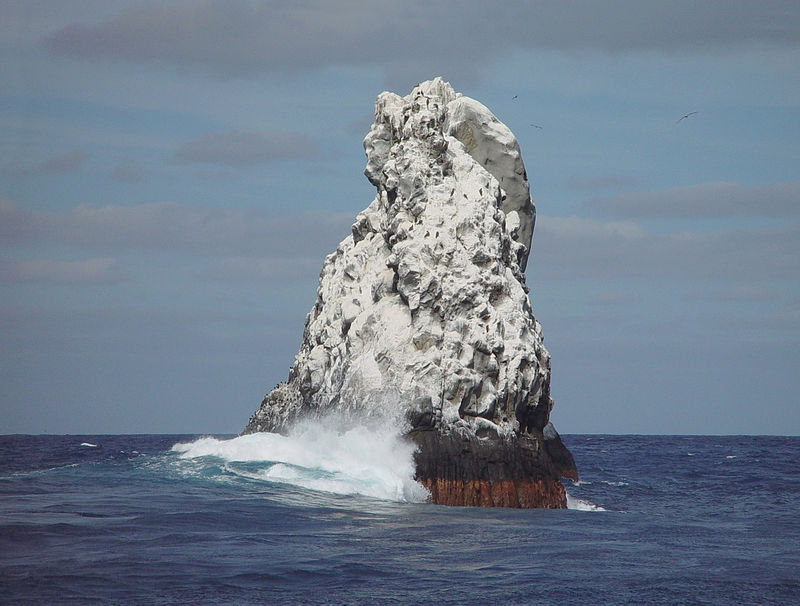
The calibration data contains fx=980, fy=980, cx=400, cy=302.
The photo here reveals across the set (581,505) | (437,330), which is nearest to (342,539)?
(437,330)

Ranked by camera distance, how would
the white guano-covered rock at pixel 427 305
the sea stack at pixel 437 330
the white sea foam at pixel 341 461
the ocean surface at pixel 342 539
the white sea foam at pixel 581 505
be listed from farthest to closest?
the white sea foam at pixel 581 505
the white guano-covered rock at pixel 427 305
the sea stack at pixel 437 330
the white sea foam at pixel 341 461
the ocean surface at pixel 342 539

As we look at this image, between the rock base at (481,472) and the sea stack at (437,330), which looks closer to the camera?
the rock base at (481,472)

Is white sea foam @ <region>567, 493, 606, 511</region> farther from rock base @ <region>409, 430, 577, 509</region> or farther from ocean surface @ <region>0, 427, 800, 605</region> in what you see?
rock base @ <region>409, 430, 577, 509</region>

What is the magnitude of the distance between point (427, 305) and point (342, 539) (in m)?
11.4

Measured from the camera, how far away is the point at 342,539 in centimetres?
2011

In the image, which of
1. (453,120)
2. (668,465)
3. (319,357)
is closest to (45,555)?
(319,357)

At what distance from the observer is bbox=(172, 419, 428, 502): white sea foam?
27.4m

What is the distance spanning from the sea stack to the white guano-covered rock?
4 cm

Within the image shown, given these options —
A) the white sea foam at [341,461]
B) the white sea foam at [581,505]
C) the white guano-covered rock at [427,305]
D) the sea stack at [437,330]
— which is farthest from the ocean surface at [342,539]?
the white guano-covered rock at [427,305]

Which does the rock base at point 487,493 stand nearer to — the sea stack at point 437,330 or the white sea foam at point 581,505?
the sea stack at point 437,330

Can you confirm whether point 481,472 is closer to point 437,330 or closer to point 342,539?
point 437,330

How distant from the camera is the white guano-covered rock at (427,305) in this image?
29.0 metres

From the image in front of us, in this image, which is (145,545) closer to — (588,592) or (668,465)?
(588,592)

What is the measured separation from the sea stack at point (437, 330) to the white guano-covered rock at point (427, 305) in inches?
1.7
